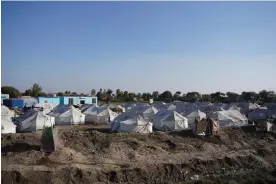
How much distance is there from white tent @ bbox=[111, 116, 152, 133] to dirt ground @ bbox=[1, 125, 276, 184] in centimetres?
130

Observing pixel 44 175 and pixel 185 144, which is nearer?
pixel 44 175

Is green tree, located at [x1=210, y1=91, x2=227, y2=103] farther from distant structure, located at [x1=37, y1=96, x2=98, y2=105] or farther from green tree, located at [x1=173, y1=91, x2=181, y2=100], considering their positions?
distant structure, located at [x1=37, y1=96, x2=98, y2=105]

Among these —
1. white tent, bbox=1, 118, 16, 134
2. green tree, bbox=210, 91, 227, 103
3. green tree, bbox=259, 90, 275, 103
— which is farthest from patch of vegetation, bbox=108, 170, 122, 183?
green tree, bbox=259, 90, 275, 103

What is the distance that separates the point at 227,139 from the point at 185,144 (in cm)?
463

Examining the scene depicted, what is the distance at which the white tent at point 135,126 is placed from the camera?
2797cm

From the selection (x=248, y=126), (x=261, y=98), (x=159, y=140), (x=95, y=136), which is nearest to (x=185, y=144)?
(x=159, y=140)

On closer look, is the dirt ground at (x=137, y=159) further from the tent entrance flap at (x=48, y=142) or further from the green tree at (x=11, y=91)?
the green tree at (x=11, y=91)

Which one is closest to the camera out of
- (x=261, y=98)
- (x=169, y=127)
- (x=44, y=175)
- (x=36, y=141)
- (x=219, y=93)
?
(x=44, y=175)

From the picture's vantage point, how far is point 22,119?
29.0 m

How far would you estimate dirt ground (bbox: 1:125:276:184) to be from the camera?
62.3 feet

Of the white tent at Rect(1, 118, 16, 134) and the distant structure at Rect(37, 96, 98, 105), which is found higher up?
the distant structure at Rect(37, 96, 98, 105)

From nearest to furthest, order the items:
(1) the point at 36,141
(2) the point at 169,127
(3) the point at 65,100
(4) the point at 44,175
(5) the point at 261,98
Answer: (4) the point at 44,175 < (1) the point at 36,141 < (2) the point at 169,127 < (3) the point at 65,100 < (5) the point at 261,98

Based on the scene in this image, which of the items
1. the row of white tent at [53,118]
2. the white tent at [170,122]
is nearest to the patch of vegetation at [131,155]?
the row of white tent at [53,118]

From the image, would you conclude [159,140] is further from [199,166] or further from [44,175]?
[44,175]
